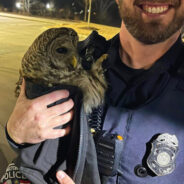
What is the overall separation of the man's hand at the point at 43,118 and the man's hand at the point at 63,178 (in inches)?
5.6

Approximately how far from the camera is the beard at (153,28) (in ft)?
3.38

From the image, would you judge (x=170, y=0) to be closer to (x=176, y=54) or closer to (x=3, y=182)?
(x=176, y=54)

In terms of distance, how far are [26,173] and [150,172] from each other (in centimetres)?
48

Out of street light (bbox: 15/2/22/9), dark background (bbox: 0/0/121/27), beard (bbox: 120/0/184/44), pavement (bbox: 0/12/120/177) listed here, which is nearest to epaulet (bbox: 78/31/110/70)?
beard (bbox: 120/0/184/44)

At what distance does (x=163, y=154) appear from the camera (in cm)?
89

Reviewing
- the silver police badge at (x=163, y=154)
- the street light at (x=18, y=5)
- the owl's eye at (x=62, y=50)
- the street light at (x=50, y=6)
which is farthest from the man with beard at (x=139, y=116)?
the street light at (x=18, y=5)

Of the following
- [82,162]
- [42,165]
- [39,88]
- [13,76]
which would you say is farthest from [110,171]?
[13,76]

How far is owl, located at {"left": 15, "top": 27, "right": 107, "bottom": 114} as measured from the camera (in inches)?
39.4

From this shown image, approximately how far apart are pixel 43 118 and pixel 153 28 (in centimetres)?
59

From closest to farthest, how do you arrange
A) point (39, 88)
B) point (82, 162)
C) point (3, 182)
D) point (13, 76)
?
1. point (82, 162)
2. point (39, 88)
3. point (3, 182)
4. point (13, 76)

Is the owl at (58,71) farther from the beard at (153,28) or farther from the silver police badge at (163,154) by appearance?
the silver police badge at (163,154)

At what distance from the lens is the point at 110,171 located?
94 centimetres

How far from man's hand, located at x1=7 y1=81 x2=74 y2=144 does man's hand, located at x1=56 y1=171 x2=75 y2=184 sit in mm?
143

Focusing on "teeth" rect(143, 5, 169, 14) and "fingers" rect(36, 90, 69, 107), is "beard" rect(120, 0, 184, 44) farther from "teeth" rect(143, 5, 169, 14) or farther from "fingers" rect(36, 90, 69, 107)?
"fingers" rect(36, 90, 69, 107)
